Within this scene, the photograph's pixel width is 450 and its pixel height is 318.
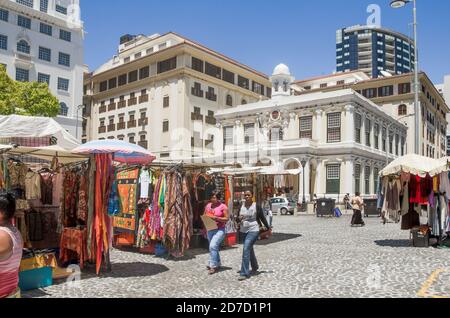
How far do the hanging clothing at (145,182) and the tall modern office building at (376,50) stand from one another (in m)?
145

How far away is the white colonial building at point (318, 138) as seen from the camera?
140 feet

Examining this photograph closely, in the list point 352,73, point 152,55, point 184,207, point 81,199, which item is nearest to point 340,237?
point 184,207

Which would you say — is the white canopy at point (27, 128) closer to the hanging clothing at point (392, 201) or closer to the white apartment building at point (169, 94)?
the hanging clothing at point (392, 201)

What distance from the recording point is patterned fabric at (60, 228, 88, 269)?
30.3 feet

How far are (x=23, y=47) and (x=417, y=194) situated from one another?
4314 centimetres

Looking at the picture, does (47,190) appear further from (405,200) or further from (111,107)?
(111,107)

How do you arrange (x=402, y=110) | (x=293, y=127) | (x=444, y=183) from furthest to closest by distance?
(x=402, y=110), (x=293, y=127), (x=444, y=183)

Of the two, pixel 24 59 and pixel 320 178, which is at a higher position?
pixel 24 59

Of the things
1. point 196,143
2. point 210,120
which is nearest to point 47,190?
point 196,143

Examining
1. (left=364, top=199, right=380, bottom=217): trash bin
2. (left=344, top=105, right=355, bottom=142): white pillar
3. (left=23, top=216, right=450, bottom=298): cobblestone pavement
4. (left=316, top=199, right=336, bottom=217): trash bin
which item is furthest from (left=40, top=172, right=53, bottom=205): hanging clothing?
(left=344, top=105, right=355, bottom=142): white pillar

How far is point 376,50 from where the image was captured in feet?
489
